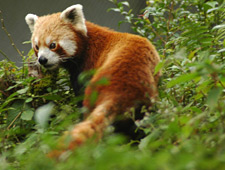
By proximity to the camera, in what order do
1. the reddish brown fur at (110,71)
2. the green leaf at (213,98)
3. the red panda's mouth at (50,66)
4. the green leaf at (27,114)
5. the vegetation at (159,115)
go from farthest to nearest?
the red panda's mouth at (50,66) < the green leaf at (27,114) < the reddish brown fur at (110,71) < the green leaf at (213,98) < the vegetation at (159,115)

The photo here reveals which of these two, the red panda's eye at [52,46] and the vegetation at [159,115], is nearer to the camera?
the vegetation at [159,115]

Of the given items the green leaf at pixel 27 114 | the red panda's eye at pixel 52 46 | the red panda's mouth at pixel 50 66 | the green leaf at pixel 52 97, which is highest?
the red panda's eye at pixel 52 46

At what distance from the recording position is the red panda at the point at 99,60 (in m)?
1.24

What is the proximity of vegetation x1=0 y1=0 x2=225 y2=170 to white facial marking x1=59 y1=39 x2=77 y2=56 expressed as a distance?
268mm

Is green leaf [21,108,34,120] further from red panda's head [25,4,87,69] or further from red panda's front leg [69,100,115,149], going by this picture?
red panda's front leg [69,100,115,149]

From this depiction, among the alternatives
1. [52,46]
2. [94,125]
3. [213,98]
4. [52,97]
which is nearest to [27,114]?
[52,97]

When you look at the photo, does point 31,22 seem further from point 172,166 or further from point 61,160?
point 172,166

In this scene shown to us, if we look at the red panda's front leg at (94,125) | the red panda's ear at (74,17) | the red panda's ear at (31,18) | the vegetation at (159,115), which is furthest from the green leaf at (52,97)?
the red panda's front leg at (94,125)

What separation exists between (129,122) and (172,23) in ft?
4.20

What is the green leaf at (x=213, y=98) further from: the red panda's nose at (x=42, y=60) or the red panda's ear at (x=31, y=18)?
the red panda's ear at (x=31, y=18)

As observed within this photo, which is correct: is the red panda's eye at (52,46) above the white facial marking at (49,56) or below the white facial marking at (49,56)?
above

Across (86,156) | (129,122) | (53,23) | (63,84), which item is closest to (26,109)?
(63,84)

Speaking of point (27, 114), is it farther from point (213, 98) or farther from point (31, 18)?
point (213, 98)

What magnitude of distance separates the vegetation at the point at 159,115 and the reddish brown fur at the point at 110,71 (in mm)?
63
